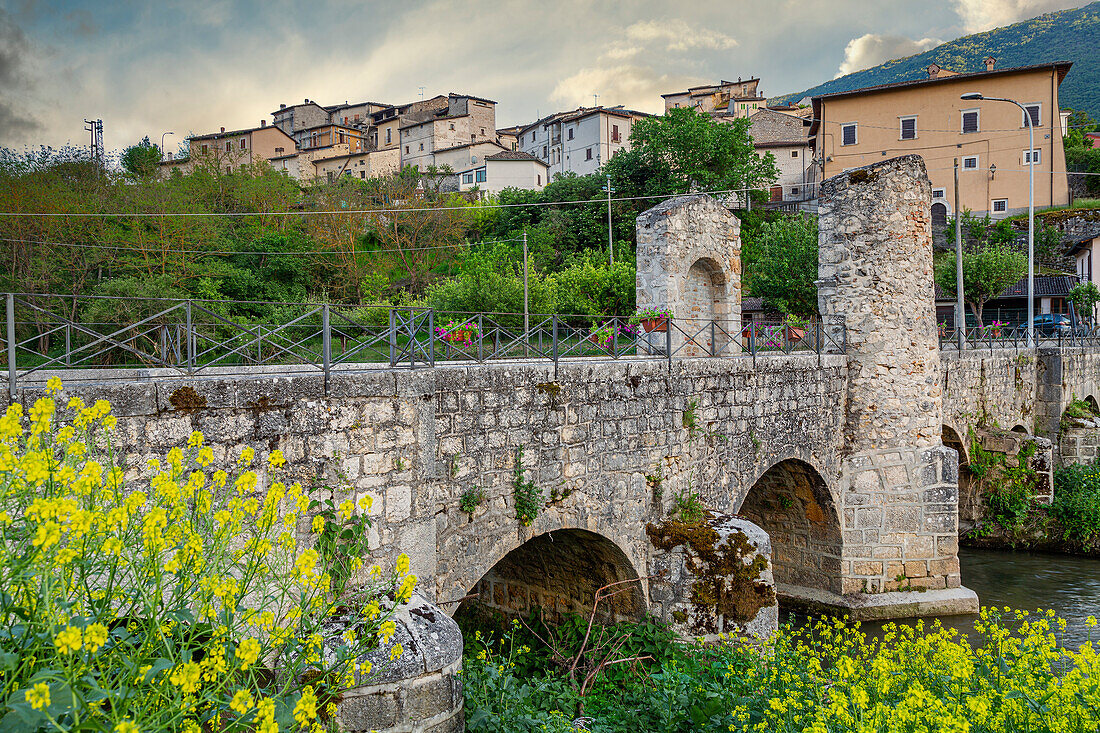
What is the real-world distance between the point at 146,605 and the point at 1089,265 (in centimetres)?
4205

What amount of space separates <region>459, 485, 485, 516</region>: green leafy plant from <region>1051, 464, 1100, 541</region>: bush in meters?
16.4

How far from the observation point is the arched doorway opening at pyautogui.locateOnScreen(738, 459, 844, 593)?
12.9 m

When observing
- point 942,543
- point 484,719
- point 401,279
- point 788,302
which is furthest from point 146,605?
point 401,279

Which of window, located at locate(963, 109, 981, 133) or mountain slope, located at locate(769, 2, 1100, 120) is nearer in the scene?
window, located at locate(963, 109, 981, 133)

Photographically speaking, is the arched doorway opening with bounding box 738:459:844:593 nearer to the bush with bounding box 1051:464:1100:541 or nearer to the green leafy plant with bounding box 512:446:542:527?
the green leafy plant with bounding box 512:446:542:527

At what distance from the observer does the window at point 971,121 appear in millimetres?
41781

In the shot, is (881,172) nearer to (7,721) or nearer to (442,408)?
(442,408)

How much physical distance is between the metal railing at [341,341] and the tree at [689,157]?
45.1ft

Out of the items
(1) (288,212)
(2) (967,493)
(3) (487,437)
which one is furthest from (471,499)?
(1) (288,212)

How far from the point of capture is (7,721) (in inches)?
98.3

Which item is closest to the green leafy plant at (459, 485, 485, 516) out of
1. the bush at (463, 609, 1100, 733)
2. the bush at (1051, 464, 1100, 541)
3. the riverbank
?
the bush at (463, 609, 1100, 733)

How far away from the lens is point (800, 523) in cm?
1327

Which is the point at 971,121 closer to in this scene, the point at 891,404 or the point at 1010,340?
the point at 1010,340

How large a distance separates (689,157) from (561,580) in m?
30.0
